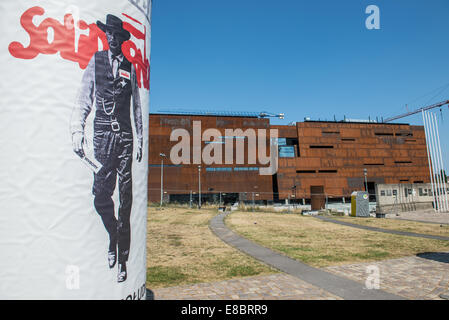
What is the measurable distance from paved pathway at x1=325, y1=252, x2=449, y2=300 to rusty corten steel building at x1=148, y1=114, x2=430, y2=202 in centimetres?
4153

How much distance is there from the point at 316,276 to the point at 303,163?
2096 inches

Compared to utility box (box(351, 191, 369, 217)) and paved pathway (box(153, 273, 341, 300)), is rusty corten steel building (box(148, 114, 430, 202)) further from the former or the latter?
paved pathway (box(153, 273, 341, 300))

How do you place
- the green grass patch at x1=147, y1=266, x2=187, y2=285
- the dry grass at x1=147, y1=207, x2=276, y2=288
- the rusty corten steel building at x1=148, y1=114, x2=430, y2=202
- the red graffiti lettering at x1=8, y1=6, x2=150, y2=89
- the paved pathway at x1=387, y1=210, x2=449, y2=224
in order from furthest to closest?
the rusty corten steel building at x1=148, y1=114, x2=430, y2=202, the paved pathway at x1=387, y1=210, x2=449, y2=224, the dry grass at x1=147, y1=207, x2=276, y2=288, the green grass patch at x1=147, y1=266, x2=187, y2=285, the red graffiti lettering at x1=8, y1=6, x2=150, y2=89

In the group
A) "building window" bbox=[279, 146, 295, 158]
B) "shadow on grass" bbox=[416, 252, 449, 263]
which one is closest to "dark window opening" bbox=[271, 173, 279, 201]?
"building window" bbox=[279, 146, 295, 158]

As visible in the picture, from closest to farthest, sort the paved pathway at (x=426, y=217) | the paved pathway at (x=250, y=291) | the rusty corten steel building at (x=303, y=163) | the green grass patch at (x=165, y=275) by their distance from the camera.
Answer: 1. the paved pathway at (x=250, y=291)
2. the green grass patch at (x=165, y=275)
3. the paved pathway at (x=426, y=217)
4. the rusty corten steel building at (x=303, y=163)

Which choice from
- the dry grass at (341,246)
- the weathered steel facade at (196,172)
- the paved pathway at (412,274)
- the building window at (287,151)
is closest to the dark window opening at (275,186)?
the weathered steel facade at (196,172)

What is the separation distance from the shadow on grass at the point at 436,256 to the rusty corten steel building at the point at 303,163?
1590 inches

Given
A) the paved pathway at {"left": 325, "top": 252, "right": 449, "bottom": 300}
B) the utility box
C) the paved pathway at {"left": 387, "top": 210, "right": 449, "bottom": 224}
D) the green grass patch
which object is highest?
the utility box

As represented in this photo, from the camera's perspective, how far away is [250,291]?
5.58 metres

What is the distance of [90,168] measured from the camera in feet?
6.26

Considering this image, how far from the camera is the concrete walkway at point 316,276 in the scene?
5.23 m

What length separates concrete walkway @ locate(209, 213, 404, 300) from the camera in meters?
5.23

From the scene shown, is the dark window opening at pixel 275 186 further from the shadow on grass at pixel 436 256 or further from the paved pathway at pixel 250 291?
the paved pathway at pixel 250 291

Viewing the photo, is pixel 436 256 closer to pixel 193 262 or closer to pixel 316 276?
pixel 316 276
